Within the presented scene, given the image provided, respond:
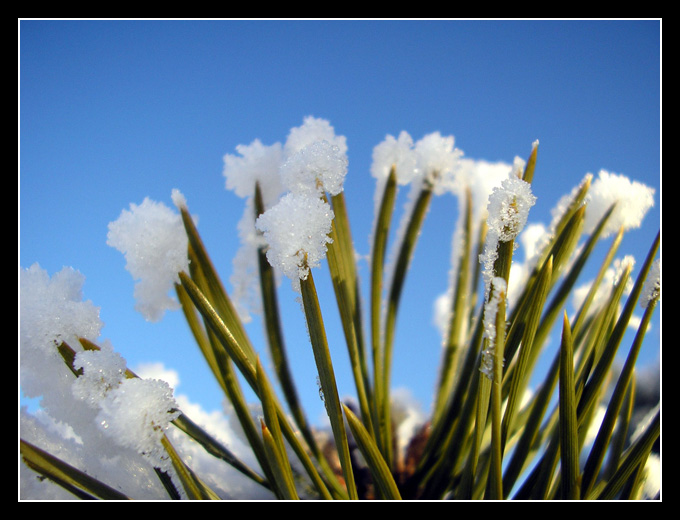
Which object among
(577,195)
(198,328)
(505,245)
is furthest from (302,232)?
(577,195)

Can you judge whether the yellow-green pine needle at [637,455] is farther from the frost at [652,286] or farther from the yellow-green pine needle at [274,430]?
the yellow-green pine needle at [274,430]

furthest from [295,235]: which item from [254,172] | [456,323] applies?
[456,323]

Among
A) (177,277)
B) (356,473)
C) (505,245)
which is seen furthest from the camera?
(356,473)

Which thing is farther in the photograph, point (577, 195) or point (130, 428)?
point (577, 195)
